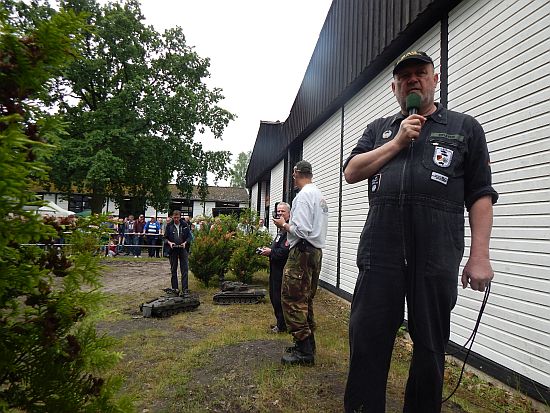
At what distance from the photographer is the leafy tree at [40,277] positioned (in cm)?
111

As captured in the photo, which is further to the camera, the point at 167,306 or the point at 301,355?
the point at 167,306

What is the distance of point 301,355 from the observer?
3875 mm

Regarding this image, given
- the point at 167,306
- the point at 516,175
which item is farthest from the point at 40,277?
the point at 167,306

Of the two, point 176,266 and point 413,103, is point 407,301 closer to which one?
point 413,103

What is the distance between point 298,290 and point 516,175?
245 cm

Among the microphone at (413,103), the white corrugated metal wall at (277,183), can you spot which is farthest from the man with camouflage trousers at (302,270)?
the white corrugated metal wall at (277,183)

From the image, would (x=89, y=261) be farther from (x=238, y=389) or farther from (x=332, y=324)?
(x=332, y=324)

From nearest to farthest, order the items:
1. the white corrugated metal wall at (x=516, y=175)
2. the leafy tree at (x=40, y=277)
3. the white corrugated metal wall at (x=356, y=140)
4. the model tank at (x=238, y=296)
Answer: the leafy tree at (x=40, y=277), the white corrugated metal wall at (x=516, y=175), the white corrugated metal wall at (x=356, y=140), the model tank at (x=238, y=296)

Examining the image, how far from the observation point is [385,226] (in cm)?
188

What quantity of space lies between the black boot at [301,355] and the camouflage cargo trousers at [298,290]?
0.33 ft

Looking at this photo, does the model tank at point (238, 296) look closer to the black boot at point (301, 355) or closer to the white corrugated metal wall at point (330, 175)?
the white corrugated metal wall at point (330, 175)

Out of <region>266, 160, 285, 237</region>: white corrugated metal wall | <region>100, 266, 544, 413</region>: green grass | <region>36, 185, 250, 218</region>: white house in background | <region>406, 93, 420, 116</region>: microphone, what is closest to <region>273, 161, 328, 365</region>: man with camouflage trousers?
<region>100, 266, 544, 413</region>: green grass

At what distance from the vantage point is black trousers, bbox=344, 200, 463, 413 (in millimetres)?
1760

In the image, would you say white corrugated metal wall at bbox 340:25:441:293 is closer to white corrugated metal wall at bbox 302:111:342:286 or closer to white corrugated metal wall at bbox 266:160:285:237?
white corrugated metal wall at bbox 302:111:342:286
